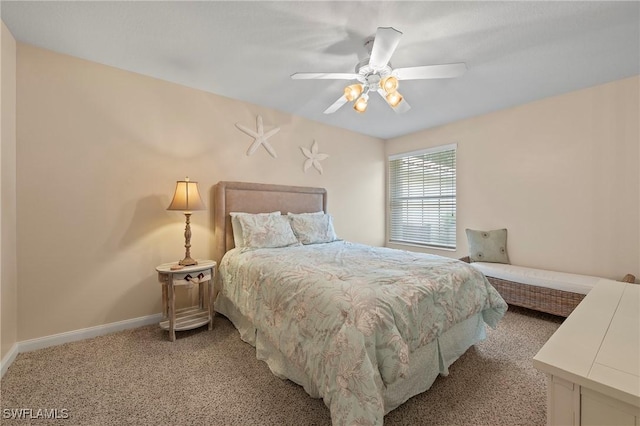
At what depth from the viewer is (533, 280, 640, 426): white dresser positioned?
28.4 inches

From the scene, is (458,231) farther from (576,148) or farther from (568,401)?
(568,401)

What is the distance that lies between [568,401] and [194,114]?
11.1ft

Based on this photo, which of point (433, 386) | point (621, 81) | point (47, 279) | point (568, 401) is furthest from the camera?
point (621, 81)

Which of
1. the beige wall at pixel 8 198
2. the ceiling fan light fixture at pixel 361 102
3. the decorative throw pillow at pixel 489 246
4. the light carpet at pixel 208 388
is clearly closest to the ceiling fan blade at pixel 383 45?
the ceiling fan light fixture at pixel 361 102

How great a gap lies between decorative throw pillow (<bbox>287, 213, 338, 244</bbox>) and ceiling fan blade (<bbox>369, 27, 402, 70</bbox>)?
1.84 meters

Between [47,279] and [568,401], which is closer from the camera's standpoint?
[568,401]

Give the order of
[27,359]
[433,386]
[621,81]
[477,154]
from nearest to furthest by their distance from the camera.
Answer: [433,386], [27,359], [621,81], [477,154]

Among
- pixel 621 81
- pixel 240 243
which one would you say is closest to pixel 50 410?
pixel 240 243

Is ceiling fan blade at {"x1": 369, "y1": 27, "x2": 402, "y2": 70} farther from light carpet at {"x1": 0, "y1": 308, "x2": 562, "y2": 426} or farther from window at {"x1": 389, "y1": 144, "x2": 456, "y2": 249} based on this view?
window at {"x1": 389, "y1": 144, "x2": 456, "y2": 249}

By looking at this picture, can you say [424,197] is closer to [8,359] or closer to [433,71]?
[433,71]

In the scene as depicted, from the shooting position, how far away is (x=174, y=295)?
2.35 metres

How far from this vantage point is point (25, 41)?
6.78 feet

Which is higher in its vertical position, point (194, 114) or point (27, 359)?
point (194, 114)

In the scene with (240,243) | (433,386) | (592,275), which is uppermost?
(240,243)
